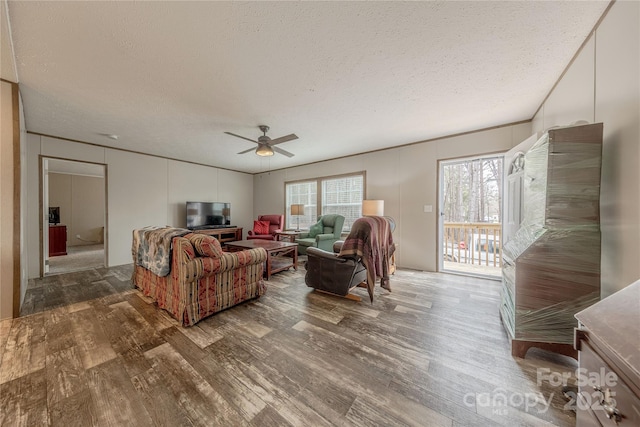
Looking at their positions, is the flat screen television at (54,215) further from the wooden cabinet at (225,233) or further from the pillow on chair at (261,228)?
the pillow on chair at (261,228)

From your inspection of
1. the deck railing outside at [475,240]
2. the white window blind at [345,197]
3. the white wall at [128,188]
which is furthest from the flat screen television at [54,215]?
the deck railing outside at [475,240]

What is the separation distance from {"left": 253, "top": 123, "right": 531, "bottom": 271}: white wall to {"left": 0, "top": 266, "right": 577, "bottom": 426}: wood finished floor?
1.68 m

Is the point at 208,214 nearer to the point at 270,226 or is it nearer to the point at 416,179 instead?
the point at 270,226

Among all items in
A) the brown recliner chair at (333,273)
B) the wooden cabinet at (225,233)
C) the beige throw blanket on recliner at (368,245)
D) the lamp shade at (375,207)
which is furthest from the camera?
the wooden cabinet at (225,233)

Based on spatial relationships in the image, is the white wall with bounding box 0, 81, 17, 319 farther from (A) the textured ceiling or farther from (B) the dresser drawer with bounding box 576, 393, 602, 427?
(B) the dresser drawer with bounding box 576, 393, 602, 427

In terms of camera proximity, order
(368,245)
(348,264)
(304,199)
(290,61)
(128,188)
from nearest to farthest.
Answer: (290,61) < (368,245) < (348,264) < (128,188) < (304,199)

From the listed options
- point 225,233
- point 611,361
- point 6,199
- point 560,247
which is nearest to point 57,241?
point 225,233

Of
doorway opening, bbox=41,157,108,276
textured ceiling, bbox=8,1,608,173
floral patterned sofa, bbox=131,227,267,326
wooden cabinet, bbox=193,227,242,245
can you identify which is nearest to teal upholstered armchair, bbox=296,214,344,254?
floral patterned sofa, bbox=131,227,267,326

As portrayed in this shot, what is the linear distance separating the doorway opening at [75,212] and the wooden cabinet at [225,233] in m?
2.32

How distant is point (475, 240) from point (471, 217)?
25.1 inches

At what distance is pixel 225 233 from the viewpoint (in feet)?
20.1

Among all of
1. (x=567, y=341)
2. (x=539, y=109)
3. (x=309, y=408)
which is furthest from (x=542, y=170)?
(x=309, y=408)

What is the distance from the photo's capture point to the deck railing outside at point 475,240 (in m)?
4.21

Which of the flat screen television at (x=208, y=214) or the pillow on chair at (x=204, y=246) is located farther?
the flat screen television at (x=208, y=214)
